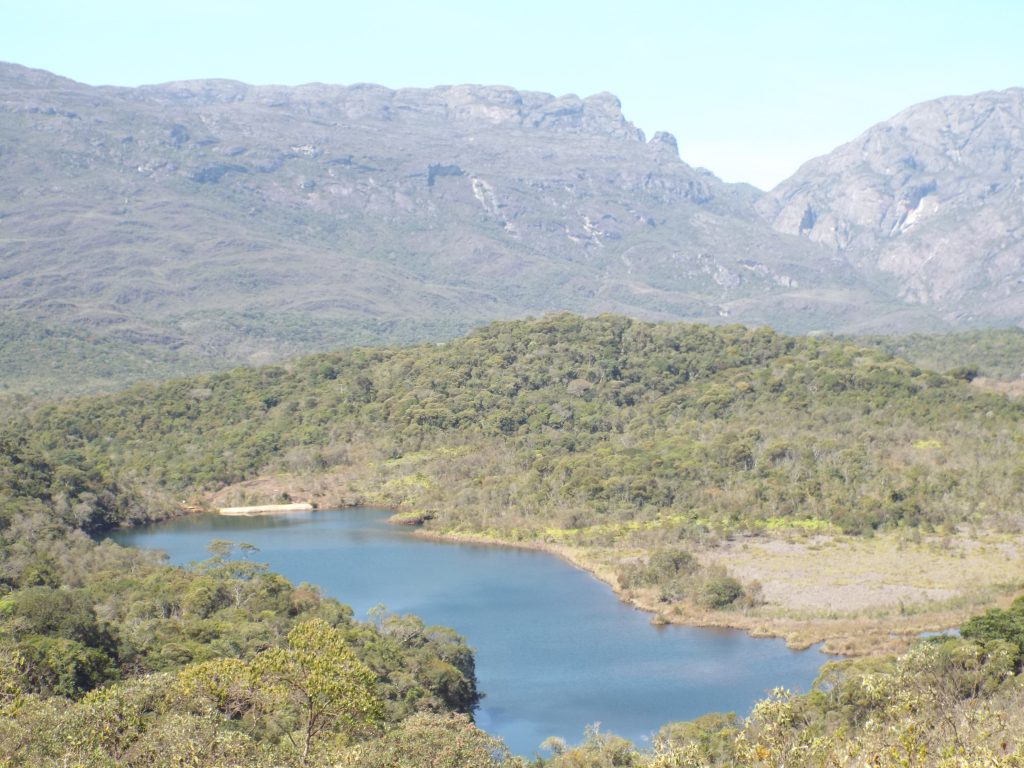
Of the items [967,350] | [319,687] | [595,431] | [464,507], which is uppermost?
[967,350]

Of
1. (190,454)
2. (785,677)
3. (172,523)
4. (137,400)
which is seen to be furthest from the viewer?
(137,400)

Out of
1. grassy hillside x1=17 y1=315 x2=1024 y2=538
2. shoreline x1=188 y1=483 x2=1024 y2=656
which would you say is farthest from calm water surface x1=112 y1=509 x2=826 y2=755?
grassy hillside x1=17 y1=315 x2=1024 y2=538

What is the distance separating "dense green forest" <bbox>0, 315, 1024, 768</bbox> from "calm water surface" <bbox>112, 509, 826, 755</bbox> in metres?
3.02

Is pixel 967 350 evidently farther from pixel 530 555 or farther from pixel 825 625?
pixel 825 625

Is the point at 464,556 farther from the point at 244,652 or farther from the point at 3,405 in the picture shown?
the point at 3,405

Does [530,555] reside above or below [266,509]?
above

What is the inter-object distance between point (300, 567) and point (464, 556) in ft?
36.4

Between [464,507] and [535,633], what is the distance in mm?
33560

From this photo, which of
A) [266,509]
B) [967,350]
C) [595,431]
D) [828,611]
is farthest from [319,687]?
[967,350]

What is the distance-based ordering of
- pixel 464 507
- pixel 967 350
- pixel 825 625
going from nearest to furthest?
pixel 825 625, pixel 464 507, pixel 967 350

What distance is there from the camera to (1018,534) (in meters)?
81.2

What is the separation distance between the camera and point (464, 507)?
313 feet

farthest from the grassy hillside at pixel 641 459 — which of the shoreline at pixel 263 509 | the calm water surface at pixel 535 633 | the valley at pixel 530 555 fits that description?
the calm water surface at pixel 535 633

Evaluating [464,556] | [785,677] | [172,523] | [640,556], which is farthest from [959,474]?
[172,523]
